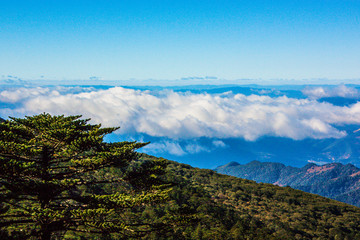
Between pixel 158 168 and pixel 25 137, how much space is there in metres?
8.21

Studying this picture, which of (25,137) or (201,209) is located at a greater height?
(25,137)

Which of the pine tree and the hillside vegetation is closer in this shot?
the pine tree

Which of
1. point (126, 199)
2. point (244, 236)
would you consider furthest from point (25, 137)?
point (244, 236)

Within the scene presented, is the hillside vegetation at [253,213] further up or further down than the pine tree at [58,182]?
further down

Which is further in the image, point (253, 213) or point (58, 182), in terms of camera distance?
point (253, 213)

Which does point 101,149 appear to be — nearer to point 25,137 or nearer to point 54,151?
point 54,151

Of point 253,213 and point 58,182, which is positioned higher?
point 58,182

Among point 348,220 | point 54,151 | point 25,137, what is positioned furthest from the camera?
point 348,220

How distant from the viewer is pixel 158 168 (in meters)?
15.9

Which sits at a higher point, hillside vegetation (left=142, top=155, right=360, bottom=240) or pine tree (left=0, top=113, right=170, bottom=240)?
pine tree (left=0, top=113, right=170, bottom=240)

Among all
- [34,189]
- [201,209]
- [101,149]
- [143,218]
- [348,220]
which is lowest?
[348,220]

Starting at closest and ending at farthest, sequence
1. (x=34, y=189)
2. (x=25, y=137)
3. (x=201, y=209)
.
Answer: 1. (x=34, y=189)
2. (x=25, y=137)
3. (x=201, y=209)

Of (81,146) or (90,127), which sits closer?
(81,146)

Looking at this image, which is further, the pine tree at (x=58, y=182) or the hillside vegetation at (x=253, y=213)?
the hillside vegetation at (x=253, y=213)
